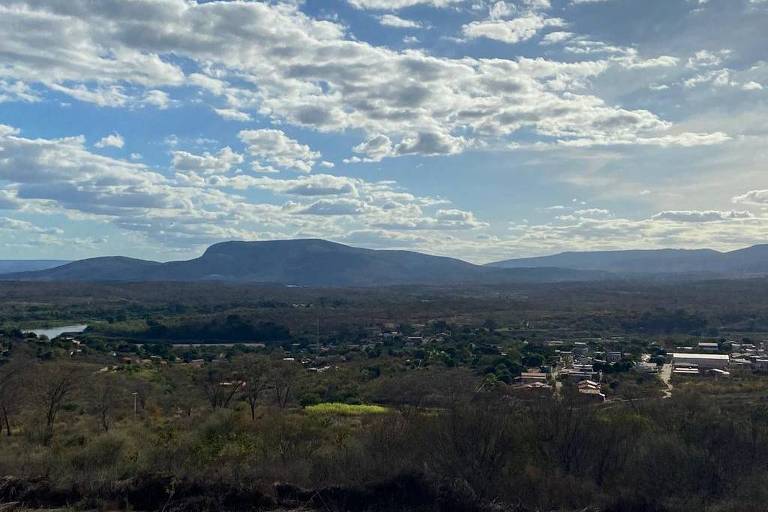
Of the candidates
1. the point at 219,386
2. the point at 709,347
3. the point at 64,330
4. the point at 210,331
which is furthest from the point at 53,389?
the point at 64,330

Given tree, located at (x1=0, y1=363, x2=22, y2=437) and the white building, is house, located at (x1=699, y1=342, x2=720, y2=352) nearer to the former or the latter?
the white building

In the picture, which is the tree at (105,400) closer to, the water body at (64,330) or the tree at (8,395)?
the tree at (8,395)

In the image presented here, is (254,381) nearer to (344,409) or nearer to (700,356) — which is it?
(344,409)

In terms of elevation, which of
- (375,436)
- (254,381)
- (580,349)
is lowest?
(580,349)

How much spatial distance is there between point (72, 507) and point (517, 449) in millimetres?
11562

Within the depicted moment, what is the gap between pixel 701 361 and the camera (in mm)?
54281

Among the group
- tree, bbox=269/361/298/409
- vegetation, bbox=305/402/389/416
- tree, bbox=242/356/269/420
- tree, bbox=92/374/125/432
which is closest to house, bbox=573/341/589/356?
tree, bbox=269/361/298/409

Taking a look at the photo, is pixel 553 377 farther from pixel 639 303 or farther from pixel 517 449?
pixel 639 303

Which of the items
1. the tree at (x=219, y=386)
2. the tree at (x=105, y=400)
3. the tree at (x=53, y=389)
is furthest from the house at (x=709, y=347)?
the tree at (x=53, y=389)

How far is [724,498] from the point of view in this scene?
16609 mm

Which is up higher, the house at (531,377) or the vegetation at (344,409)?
the vegetation at (344,409)

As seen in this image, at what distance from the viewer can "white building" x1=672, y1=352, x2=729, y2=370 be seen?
5178cm

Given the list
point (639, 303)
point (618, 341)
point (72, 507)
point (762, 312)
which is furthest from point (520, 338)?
point (72, 507)

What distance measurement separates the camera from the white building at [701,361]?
170 ft
